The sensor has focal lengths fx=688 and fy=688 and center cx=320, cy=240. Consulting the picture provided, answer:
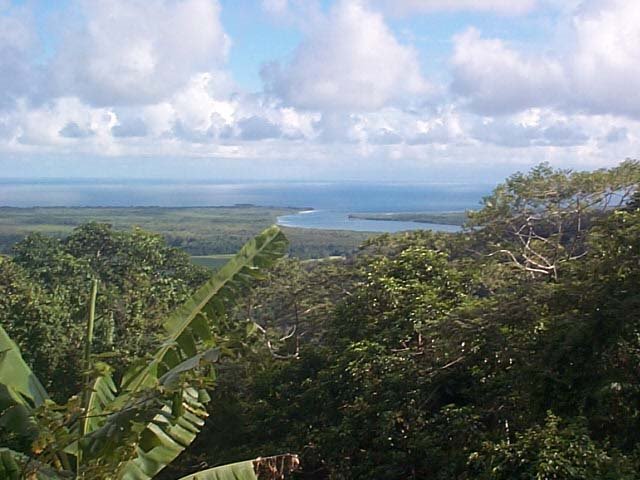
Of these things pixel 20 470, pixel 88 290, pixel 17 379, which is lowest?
pixel 88 290

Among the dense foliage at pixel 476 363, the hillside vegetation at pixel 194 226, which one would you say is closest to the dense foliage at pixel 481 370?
the dense foliage at pixel 476 363

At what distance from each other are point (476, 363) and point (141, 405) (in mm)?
5248

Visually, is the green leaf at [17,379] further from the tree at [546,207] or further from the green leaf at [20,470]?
the tree at [546,207]

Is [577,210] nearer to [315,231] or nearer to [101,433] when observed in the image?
[101,433]

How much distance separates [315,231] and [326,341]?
44812 mm

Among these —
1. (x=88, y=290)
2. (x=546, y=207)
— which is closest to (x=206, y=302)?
(x=546, y=207)

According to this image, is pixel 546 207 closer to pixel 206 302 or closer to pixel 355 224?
pixel 206 302

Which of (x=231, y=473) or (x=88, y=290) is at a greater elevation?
(x=231, y=473)

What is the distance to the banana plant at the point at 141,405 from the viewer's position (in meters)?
4.33

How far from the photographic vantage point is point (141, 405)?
424 centimetres

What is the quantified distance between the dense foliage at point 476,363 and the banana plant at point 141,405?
2467 mm

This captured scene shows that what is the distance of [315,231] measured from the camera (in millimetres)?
56625

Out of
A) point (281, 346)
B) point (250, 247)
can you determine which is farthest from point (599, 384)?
point (281, 346)

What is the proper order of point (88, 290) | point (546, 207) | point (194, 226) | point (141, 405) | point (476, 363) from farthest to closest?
1. point (194, 226)
2. point (88, 290)
3. point (546, 207)
4. point (476, 363)
5. point (141, 405)
